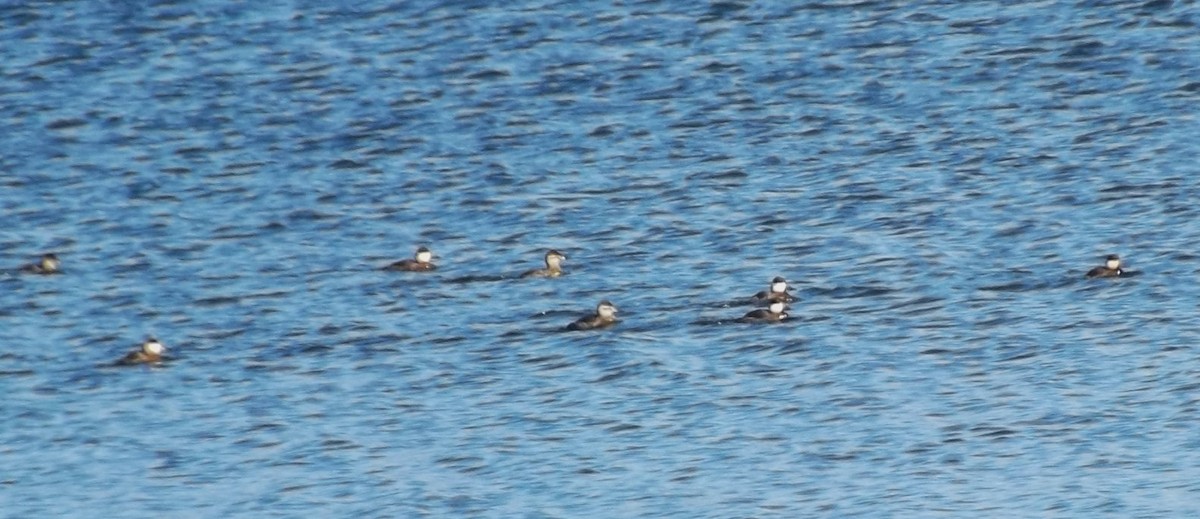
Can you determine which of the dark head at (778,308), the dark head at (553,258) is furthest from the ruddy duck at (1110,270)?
the dark head at (553,258)

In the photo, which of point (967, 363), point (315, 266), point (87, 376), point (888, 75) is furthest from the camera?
point (888, 75)

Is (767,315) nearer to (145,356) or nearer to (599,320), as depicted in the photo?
(599,320)

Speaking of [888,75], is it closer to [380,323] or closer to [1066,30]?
[1066,30]

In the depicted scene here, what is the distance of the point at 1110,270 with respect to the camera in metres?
22.1

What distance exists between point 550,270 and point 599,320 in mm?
2270

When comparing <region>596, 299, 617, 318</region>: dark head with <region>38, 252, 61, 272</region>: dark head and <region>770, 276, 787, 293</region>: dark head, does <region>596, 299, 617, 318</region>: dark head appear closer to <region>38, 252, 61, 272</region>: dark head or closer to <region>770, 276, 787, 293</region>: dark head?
<region>770, 276, 787, 293</region>: dark head

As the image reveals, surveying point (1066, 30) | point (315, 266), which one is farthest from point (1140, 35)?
point (315, 266)

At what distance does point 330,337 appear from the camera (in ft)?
71.2

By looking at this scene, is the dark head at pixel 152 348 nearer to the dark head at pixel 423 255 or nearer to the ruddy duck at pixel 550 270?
the dark head at pixel 423 255

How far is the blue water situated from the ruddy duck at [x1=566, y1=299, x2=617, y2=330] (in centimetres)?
21

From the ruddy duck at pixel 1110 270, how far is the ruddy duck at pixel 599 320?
4.47 meters

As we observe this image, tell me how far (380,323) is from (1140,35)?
39.2 feet

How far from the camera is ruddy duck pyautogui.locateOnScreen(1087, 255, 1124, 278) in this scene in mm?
22016

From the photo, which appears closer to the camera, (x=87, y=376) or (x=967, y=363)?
(x=967, y=363)
